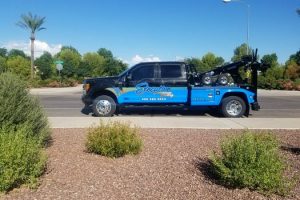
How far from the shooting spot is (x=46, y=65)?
64.1m

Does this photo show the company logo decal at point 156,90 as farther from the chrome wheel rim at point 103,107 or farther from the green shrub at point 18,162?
the green shrub at point 18,162

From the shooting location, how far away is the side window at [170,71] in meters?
14.9

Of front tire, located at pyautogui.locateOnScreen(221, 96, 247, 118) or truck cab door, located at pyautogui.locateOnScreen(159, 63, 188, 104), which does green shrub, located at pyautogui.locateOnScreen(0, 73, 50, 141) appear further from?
front tire, located at pyautogui.locateOnScreen(221, 96, 247, 118)

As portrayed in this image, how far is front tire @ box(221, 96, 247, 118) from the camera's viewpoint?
48.7 ft

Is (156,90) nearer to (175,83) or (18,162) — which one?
(175,83)

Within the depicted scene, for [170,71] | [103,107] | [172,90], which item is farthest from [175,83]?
[103,107]

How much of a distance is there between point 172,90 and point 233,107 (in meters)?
2.25

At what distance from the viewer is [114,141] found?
732 centimetres

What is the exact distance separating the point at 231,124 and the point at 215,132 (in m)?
2.24

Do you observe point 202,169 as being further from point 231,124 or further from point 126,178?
point 231,124

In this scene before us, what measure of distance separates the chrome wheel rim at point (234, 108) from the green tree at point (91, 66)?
51.4 m

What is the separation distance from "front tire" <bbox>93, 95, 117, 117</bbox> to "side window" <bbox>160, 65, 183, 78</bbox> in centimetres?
208

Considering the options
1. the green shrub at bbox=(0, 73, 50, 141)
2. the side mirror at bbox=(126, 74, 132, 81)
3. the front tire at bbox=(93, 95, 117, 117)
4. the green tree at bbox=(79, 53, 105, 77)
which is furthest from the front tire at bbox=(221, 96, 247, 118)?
the green tree at bbox=(79, 53, 105, 77)

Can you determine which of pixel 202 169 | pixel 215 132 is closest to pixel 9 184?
pixel 202 169
